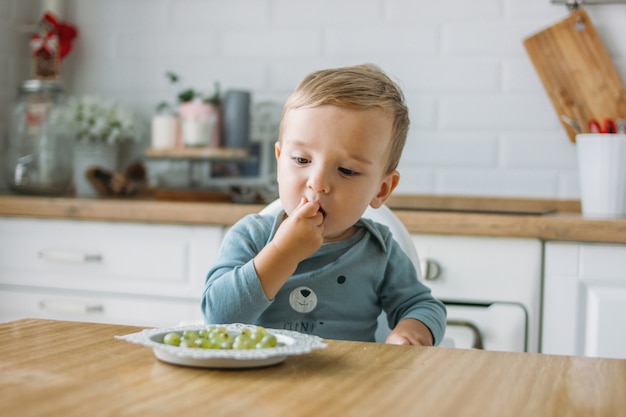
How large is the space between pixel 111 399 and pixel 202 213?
1.49 meters

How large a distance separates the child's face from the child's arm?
0.09 meters

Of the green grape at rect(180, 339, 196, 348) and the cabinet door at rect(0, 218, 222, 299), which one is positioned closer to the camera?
the green grape at rect(180, 339, 196, 348)

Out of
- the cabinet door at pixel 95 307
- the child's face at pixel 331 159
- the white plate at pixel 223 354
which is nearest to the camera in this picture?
the white plate at pixel 223 354

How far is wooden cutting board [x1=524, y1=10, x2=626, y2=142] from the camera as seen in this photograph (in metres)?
2.38

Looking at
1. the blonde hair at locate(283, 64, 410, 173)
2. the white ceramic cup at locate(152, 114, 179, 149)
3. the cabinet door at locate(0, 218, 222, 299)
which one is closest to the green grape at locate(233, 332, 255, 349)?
the blonde hair at locate(283, 64, 410, 173)

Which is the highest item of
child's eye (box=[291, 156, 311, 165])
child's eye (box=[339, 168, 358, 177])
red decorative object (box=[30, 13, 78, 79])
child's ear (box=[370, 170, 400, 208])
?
red decorative object (box=[30, 13, 78, 79])

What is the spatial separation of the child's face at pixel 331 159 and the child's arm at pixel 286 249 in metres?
0.09

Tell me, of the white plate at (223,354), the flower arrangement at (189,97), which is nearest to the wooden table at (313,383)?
the white plate at (223,354)

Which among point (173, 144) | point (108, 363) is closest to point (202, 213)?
point (173, 144)

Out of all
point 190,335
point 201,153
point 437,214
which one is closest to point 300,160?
point 190,335

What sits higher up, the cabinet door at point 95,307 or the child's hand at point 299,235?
the child's hand at point 299,235

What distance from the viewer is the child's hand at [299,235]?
110cm

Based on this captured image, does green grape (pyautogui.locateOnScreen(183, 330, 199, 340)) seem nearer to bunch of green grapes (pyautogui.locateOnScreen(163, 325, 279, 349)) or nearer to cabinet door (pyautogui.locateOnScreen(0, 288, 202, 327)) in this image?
bunch of green grapes (pyautogui.locateOnScreen(163, 325, 279, 349))

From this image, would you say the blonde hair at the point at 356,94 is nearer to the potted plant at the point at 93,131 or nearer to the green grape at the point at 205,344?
the green grape at the point at 205,344
